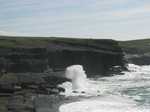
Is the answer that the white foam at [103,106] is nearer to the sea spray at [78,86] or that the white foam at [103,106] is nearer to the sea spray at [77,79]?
the sea spray at [78,86]

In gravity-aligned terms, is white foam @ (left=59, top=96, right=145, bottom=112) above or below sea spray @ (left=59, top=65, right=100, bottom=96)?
below

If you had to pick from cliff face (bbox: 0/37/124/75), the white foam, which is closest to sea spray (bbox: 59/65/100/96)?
the white foam

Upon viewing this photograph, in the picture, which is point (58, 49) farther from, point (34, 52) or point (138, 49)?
point (138, 49)

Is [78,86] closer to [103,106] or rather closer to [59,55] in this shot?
[103,106]

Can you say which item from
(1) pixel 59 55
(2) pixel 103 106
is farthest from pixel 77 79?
(2) pixel 103 106

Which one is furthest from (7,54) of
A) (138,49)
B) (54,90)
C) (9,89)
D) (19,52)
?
(138,49)

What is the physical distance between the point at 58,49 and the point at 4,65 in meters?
13.1

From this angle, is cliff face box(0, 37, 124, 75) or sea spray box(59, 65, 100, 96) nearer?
sea spray box(59, 65, 100, 96)

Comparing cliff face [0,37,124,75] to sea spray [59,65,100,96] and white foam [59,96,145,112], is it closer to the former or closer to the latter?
sea spray [59,65,100,96]

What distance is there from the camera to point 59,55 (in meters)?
72.2

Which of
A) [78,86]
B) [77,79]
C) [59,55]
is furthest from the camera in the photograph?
[59,55]

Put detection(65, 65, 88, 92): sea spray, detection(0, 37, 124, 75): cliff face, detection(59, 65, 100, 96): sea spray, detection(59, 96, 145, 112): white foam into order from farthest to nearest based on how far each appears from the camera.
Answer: detection(0, 37, 124, 75): cliff face → detection(65, 65, 88, 92): sea spray → detection(59, 65, 100, 96): sea spray → detection(59, 96, 145, 112): white foam

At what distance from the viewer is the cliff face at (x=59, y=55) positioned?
65375 mm

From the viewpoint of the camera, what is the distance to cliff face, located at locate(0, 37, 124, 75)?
65375mm
